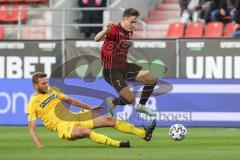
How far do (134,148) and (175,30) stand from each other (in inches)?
535

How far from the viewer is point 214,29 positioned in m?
27.1

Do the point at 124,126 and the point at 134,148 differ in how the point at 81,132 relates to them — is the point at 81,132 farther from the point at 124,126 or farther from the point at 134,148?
the point at 124,126

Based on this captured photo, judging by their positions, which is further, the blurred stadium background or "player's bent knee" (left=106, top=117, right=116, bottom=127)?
the blurred stadium background

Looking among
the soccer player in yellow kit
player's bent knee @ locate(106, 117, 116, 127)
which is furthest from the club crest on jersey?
player's bent knee @ locate(106, 117, 116, 127)

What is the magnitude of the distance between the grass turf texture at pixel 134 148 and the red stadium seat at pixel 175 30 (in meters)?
8.63

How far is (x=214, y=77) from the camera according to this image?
890 inches

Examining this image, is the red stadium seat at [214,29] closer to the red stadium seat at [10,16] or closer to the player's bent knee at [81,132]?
the red stadium seat at [10,16]

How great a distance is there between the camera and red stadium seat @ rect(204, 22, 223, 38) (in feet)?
88.3

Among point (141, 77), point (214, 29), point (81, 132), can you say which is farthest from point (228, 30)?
point (81, 132)

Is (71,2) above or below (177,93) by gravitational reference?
above

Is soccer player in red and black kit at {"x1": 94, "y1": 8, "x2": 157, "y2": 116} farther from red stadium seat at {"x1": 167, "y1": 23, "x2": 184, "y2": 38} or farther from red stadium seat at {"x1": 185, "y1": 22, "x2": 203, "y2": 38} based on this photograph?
red stadium seat at {"x1": 167, "y1": 23, "x2": 184, "y2": 38}

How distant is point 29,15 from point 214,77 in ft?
32.7

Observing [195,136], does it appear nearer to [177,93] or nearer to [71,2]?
[177,93]

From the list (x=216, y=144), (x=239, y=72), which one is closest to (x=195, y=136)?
(x=216, y=144)
